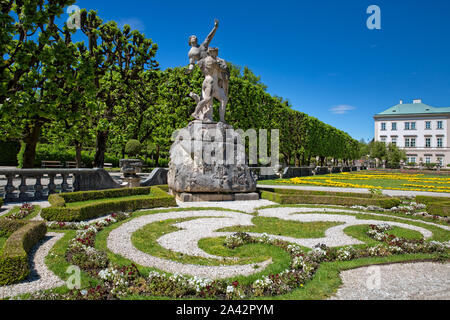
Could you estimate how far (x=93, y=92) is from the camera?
13945 mm

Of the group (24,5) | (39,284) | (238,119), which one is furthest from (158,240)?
(238,119)

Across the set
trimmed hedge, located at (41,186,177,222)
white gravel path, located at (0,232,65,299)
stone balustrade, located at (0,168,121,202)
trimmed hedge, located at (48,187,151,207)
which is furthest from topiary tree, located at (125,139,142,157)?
white gravel path, located at (0,232,65,299)

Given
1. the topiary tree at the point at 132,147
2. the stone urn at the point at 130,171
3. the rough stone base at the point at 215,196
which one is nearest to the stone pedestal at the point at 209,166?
the rough stone base at the point at 215,196

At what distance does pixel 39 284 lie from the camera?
11.7ft

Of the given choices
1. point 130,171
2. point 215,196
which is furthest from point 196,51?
point 130,171

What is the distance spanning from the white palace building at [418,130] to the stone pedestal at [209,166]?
74362mm

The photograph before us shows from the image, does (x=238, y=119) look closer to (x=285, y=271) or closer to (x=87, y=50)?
(x=87, y=50)

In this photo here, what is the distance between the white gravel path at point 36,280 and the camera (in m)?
3.39

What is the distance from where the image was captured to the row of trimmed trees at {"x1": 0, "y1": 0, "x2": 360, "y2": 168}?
1077 centimetres

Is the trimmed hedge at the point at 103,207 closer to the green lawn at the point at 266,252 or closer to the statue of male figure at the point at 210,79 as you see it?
the green lawn at the point at 266,252

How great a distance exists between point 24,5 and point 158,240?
10.5 m

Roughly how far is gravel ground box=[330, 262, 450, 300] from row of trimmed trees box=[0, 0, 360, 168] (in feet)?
39.8

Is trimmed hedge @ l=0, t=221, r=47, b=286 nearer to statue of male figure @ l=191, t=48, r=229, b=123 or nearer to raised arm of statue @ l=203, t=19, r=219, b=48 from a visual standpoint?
statue of male figure @ l=191, t=48, r=229, b=123

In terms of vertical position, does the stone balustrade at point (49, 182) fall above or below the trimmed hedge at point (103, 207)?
above
